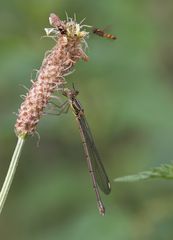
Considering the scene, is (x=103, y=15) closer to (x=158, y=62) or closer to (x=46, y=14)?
(x=46, y=14)

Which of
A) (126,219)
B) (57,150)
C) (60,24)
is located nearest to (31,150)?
(57,150)

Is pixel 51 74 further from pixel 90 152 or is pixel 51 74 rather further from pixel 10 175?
pixel 90 152

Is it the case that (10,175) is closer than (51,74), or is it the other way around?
(10,175)

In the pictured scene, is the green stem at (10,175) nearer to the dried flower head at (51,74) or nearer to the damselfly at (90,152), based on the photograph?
the dried flower head at (51,74)

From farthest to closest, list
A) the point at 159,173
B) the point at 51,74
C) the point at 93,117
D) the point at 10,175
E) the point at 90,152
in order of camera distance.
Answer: the point at 93,117
the point at 90,152
the point at 51,74
the point at 159,173
the point at 10,175

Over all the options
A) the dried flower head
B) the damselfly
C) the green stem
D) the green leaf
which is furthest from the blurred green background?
the green stem

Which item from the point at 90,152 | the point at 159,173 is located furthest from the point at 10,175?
the point at 90,152

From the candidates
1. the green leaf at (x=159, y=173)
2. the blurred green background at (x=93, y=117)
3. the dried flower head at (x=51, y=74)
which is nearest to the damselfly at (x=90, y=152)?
the blurred green background at (x=93, y=117)
